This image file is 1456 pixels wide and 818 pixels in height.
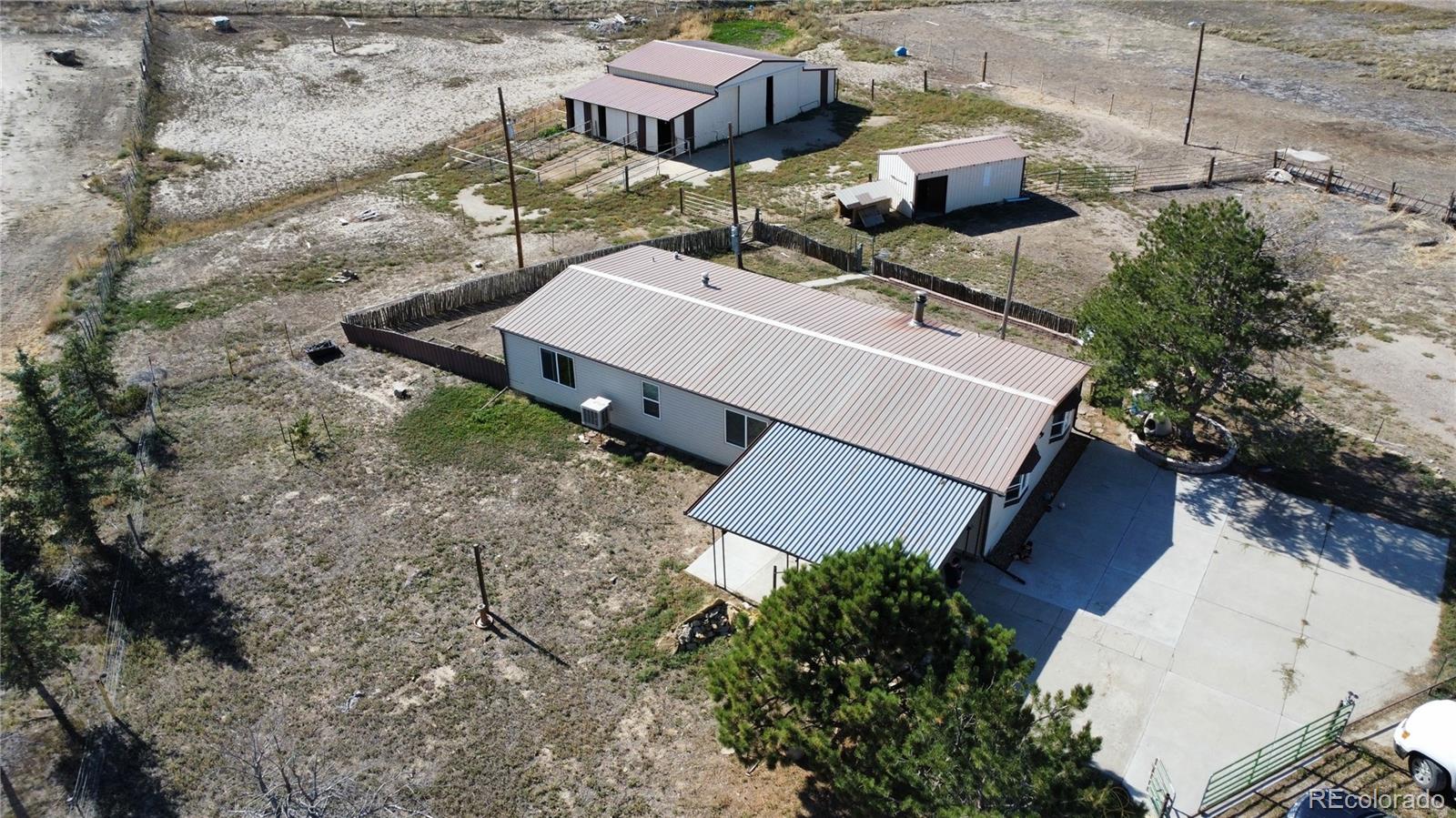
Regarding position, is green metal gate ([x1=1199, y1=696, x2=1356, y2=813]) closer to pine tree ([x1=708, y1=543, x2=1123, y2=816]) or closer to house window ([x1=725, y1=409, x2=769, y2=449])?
pine tree ([x1=708, y1=543, x2=1123, y2=816])

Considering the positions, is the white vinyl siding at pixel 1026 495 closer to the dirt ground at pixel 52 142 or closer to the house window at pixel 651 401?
the house window at pixel 651 401

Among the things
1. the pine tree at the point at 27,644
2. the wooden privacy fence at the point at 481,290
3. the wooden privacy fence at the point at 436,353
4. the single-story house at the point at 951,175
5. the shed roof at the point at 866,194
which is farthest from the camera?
the single-story house at the point at 951,175

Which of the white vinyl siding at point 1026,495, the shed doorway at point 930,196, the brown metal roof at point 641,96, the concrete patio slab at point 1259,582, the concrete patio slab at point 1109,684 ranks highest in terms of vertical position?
the brown metal roof at point 641,96

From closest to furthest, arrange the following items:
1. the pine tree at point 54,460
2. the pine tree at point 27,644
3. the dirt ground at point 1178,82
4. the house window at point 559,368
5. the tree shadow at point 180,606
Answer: the pine tree at point 27,644 < the tree shadow at point 180,606 < the pine tree at point 54,460 < the house window at point 559,368 < the dirt ground at point 1178,82

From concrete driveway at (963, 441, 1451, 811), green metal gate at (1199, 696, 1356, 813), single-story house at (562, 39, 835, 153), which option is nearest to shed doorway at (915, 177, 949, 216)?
single-story house at (562, 39, 835, 153)

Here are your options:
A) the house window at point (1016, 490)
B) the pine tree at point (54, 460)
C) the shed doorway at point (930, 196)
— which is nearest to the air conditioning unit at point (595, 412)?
the house window at point (1016, 490)

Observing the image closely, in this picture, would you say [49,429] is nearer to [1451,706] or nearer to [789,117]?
[1451,706]

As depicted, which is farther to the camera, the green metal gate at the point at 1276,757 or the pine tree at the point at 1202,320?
the pine tree at the point at 1202,320

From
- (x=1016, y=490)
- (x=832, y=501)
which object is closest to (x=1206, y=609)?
(x=1016, y=490)
